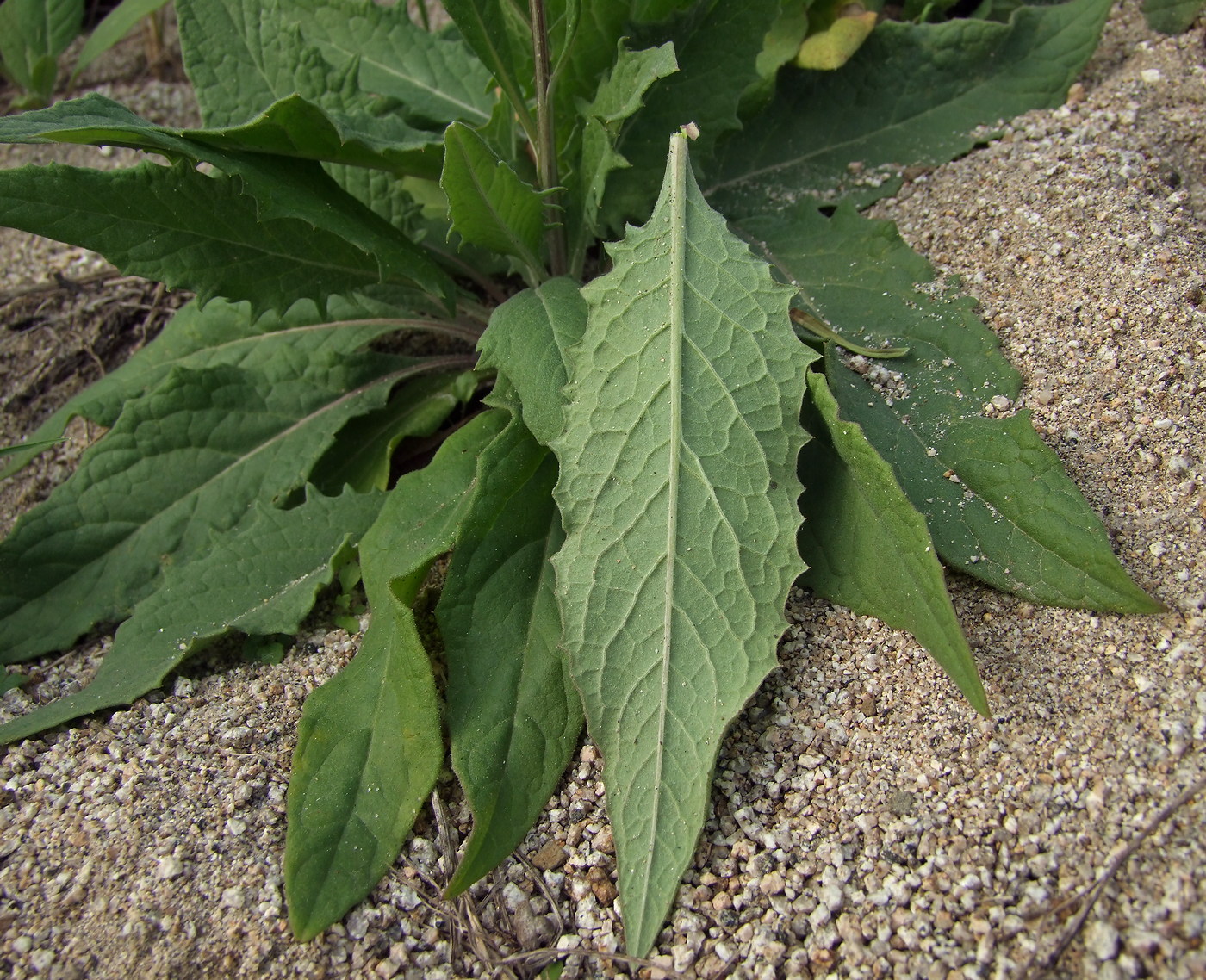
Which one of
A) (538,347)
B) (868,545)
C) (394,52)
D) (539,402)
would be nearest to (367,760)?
(539,402)

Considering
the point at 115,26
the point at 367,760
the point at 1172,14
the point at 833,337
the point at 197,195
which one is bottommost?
the point at 367,760

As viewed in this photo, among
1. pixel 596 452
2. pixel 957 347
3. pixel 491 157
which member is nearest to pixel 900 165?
pixel 957 347

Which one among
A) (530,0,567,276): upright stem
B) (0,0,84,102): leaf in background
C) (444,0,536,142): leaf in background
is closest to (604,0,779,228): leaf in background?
(530,0,567,276): upright stem

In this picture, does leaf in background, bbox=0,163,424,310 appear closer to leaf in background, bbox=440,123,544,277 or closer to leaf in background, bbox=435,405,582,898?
leaf in background, bbox=440,123,544,277

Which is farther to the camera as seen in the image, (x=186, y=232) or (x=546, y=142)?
(x=546, y=142)

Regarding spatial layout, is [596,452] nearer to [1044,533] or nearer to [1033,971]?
[1044,533]

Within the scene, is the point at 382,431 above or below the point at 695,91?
below

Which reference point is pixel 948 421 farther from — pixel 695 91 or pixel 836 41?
pixel 836 41
